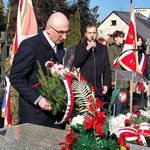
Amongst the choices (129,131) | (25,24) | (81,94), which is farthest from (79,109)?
(25,24)

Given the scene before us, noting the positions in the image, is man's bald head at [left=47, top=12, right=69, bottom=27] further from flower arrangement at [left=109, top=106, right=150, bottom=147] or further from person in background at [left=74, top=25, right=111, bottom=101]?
person in background at [left=74, top=25, right=111, bottom=101]

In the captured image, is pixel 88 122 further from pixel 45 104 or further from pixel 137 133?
pixel 45 104

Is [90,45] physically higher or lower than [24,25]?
lower

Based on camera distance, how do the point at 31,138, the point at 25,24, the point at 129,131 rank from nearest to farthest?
the point at 129,131
the point at 31,138
the point at 25,24

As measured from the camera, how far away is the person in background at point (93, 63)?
538 cm

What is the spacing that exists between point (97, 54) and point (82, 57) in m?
0.24

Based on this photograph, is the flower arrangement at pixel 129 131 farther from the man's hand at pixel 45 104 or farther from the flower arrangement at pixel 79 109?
the man's hand at pixel 45 104

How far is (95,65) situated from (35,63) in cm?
192

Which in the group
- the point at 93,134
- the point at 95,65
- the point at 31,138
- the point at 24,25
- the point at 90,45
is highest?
the point at 24,25

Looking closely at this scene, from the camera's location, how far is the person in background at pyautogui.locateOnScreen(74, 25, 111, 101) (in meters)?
5.38

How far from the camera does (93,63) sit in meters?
5.47

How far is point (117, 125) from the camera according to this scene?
2.55m

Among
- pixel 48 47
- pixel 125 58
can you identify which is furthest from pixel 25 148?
pixel 125 58

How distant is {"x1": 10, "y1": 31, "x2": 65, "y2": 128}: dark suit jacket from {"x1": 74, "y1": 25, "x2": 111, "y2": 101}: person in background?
1601mm
